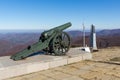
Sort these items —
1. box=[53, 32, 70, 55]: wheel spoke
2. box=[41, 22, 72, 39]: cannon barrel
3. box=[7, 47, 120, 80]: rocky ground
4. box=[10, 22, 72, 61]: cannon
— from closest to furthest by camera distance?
box=[7, 47, 120, 80]: rocky ground, box=[10, 22, 72, 61]: cannon, box=[41, 22, 72, 39]: cannon barrel, box=[53, 32, 70, 55]: wheel spoke

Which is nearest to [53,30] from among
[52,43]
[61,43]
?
[52,43]

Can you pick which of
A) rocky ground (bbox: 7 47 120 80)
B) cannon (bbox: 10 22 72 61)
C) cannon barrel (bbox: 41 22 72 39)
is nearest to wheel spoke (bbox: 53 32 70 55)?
cannon (bbox: 10 22 72 61)

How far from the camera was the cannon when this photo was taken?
8785 millimetres

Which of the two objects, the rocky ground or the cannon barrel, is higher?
the cannon barrel

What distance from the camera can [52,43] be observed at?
9.45 meters

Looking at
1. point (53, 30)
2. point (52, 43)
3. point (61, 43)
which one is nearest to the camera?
point (52, 43)

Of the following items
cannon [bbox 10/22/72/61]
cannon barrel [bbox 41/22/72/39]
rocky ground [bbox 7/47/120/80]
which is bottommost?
rocky ground [bbox 7/47/120/80]

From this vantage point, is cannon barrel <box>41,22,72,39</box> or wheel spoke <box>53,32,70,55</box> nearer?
cannon barrel <box>41,22,72,39</box>

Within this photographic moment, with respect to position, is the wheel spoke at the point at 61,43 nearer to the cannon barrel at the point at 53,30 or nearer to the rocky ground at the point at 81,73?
the cannon barrel at the point at 53,30

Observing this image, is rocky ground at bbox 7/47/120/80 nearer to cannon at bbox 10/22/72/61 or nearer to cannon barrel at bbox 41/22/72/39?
cannon at bbox 10/22/72/61

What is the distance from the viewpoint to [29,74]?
25.8ft

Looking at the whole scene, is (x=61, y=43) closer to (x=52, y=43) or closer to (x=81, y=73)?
(x=52, y=43)

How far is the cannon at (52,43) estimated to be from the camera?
8785mm

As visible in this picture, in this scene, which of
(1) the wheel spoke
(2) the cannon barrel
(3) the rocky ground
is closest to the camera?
(3) the rocky ground
